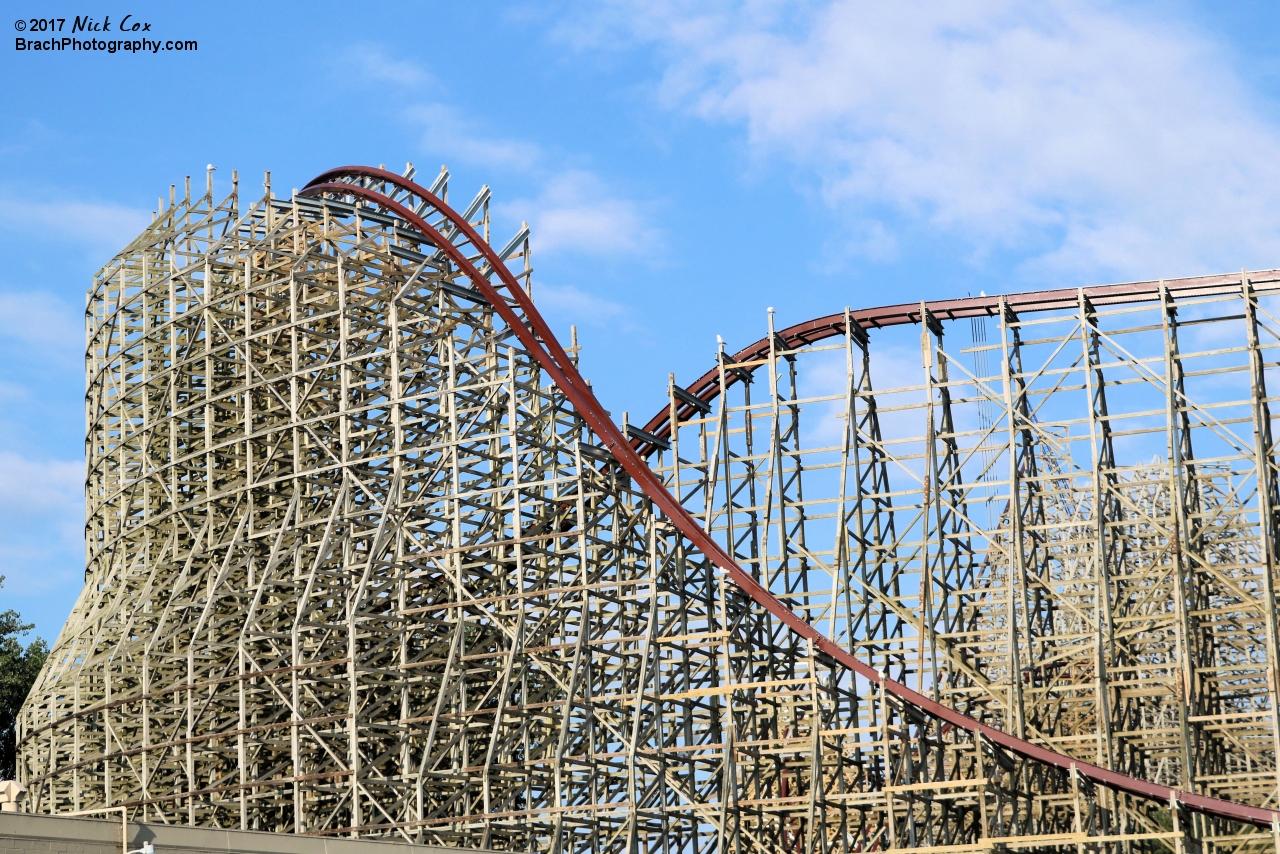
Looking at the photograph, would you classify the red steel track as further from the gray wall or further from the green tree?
the green tree

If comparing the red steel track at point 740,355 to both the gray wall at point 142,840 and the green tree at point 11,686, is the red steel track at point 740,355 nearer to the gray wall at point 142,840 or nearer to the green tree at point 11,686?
the gray wall at point 142,840

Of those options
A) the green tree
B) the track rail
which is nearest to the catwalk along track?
the track rail

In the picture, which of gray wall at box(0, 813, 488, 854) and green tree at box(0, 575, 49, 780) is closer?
gray wall at box(0, 813, 488, 854)

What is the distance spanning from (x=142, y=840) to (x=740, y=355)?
591 inches

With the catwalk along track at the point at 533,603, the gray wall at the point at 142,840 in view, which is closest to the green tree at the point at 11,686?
the catwalk along track at the point at 533,603

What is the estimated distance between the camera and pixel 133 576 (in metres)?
24.8

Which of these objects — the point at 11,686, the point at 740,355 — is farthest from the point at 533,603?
the point at 11,686

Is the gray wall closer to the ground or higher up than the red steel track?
closer to the ground

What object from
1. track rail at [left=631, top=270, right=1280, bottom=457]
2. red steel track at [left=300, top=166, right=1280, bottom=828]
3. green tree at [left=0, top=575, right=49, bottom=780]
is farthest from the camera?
green tree at [left=0, top=575, right=49, bottom=780]

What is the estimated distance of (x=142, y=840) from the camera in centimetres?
1293

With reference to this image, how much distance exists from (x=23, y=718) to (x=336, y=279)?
313 inches

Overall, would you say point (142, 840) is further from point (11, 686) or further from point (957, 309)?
point (11, 686)

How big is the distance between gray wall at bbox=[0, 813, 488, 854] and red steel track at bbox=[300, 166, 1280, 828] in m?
7.63

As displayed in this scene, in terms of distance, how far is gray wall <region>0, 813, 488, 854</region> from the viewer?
40.4 ft
